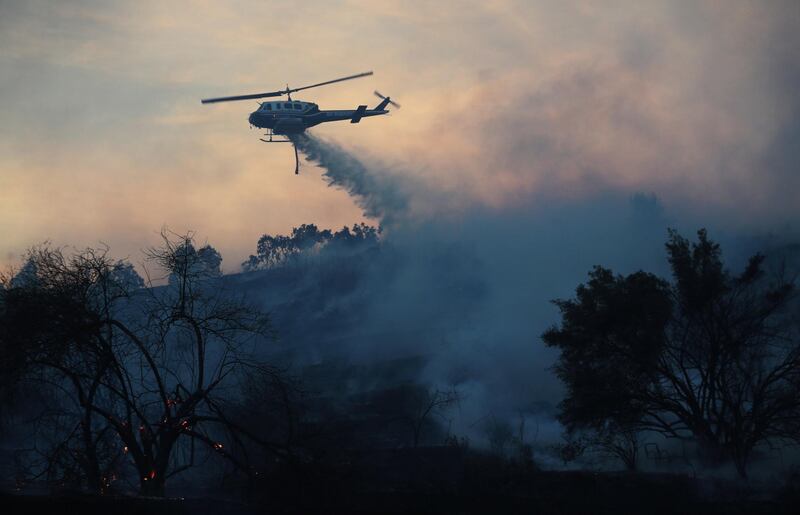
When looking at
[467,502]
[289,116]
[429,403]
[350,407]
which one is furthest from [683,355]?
[289,116]

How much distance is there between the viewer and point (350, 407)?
79.2 metres

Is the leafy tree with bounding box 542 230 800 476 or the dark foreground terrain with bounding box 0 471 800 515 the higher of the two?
the leafy tree with bounding box 542 230 800 476

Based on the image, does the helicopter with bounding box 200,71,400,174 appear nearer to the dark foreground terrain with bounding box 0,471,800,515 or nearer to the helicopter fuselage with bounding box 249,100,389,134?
the helicopter fuselage with bounding box 249,100,389,134

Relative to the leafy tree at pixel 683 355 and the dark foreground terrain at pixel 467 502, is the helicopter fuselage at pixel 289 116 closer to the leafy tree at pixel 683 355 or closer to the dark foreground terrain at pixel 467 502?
the leafy tree at pixel 683 355

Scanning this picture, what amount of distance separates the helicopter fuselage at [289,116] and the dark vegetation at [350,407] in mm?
30292

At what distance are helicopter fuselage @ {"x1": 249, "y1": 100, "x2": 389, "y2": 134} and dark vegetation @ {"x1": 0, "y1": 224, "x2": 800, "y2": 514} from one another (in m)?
30.3

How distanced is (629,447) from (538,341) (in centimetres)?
5566

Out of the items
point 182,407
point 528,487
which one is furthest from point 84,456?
point 528,487

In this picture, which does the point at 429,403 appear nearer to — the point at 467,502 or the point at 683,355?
the point at 683,355

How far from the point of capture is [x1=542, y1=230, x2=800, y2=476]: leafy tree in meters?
41.1

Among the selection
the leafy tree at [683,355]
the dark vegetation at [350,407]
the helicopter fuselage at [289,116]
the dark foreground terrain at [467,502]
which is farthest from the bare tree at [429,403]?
the dark foreground terrain at [467,502]

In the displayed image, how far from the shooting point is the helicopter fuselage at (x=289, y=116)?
272 feet

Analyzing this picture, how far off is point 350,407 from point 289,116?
3245cm

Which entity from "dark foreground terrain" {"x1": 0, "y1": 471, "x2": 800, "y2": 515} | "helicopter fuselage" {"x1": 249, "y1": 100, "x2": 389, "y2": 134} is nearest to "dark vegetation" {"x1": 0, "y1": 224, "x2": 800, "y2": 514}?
"dark foreground terrain" {"x1": 0, "y1": 471, "x2": 800, "y2": 515}
